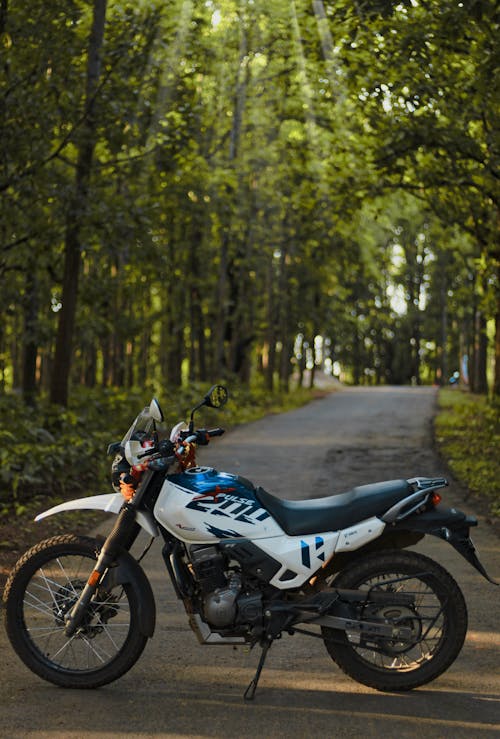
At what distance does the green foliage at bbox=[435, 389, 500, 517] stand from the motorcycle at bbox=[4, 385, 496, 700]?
5592mm

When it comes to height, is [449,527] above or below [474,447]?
above

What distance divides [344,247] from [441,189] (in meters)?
17.7

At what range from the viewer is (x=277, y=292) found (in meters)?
36.5

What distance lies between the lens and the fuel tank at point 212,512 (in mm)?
4723

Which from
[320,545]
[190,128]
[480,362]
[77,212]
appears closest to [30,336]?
[77,212]

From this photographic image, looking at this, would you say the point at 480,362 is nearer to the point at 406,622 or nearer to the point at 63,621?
the point at 406,622

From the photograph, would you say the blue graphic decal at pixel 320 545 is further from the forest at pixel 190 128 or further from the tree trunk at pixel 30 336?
the tree trunk at pixel 30 336

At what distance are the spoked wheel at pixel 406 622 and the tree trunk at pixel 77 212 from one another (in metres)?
9.96

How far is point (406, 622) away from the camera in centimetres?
485

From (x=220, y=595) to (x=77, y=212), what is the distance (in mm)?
9983

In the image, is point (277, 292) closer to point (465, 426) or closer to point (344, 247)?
point (344, 247)

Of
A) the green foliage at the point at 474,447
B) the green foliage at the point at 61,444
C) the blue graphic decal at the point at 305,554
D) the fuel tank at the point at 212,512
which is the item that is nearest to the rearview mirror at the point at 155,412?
Answer: the fuel tank at the point at 212,512

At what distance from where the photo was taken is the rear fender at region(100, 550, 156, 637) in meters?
4.84

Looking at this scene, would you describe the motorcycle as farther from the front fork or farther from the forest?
the forest
